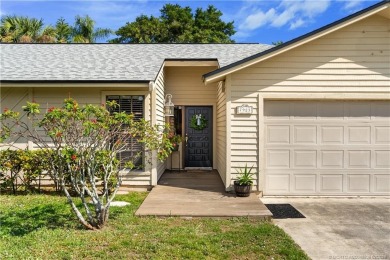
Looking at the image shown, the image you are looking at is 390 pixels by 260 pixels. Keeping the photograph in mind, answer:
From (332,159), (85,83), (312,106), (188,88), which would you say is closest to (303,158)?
(332,159)

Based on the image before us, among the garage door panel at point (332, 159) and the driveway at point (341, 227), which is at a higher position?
the garage door panel at point (332, 159)

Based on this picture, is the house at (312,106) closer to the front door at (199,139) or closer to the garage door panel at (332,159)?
the garage door panel at (332,159)

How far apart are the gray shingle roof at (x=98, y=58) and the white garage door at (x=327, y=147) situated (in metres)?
2.82

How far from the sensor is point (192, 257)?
355 centimetres

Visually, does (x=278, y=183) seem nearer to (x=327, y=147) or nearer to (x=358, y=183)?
(x=327, y=147)

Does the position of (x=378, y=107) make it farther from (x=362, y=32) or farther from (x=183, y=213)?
(x=183, y=213)

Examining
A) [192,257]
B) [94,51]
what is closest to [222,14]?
[94,51]

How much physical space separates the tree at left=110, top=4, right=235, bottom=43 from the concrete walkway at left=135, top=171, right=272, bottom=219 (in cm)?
2045

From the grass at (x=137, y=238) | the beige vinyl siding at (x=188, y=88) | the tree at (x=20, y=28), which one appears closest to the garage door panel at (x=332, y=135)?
the grass at (x=137, y=238)

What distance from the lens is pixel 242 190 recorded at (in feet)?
20.7

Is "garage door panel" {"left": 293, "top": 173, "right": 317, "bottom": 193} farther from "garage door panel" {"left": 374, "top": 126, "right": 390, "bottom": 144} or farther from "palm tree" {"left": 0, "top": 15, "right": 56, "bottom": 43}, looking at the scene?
"palm tree" {"left": 0, "top": 15, "right": 56, "bottom": 43}

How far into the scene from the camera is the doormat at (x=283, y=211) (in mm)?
5367

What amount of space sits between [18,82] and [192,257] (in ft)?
19.9

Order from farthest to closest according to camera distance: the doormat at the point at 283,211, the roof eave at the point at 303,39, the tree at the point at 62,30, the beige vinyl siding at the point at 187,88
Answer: the tree at the point at 62,30 < the beige vinyl siding at the point at 187,88 < the roof eave at the point at 303,39 < the doormat at the point at 283,211
